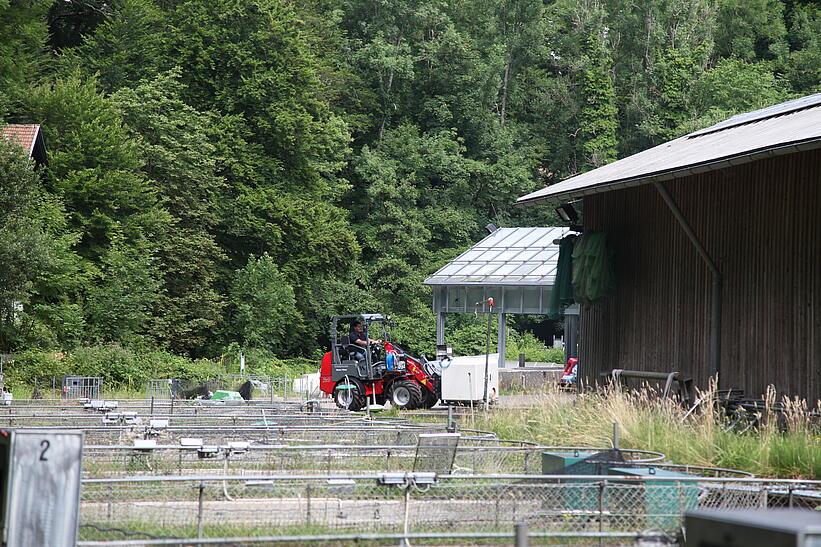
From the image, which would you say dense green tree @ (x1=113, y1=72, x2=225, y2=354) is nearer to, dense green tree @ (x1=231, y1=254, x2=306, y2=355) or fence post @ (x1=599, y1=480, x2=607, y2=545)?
dense green tree @ (x1=231, y1=254, x2=306, y2=355)

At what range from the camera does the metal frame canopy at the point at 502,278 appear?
46344 mm

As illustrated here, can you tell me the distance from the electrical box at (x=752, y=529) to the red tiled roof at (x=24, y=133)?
117 ft

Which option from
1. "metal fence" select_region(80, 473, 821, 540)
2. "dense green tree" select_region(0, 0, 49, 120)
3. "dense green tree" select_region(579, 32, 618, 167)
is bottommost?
"metal fence" select_region(80, 473, 821, 540)

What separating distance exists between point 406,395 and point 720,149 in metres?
14.0

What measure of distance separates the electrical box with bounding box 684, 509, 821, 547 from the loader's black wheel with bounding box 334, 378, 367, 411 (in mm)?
27134

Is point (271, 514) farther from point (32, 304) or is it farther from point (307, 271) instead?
point (307, 271)

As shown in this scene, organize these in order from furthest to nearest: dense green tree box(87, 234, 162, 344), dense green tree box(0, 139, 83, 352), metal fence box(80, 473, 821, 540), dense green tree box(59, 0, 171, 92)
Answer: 1. dense green tree box(59, 0, 171, 92)
2. dense green tree box(87, 234, 162, 344)
3. dense green tree box(0, 139, 83, 352)
4. metal fence box(80, 473, 821, 540)

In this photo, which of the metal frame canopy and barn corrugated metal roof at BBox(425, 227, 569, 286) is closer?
the metal frame canopy

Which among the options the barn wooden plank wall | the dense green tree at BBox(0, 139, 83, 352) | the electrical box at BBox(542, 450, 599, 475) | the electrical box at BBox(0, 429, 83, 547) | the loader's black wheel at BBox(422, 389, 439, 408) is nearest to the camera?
the electrical box at BBox(0, 429, 83, 547)

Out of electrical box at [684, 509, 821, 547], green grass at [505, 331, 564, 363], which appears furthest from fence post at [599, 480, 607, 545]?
green grass at [505, 331, 564, 363]

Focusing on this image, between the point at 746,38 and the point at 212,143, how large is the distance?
125 feet

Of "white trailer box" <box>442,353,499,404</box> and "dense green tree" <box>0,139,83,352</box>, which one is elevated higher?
"dense green tree" <box>0,139,83,352</box>

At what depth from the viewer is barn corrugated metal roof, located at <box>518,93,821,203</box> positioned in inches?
682

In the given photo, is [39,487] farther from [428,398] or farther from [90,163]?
[90,163]
